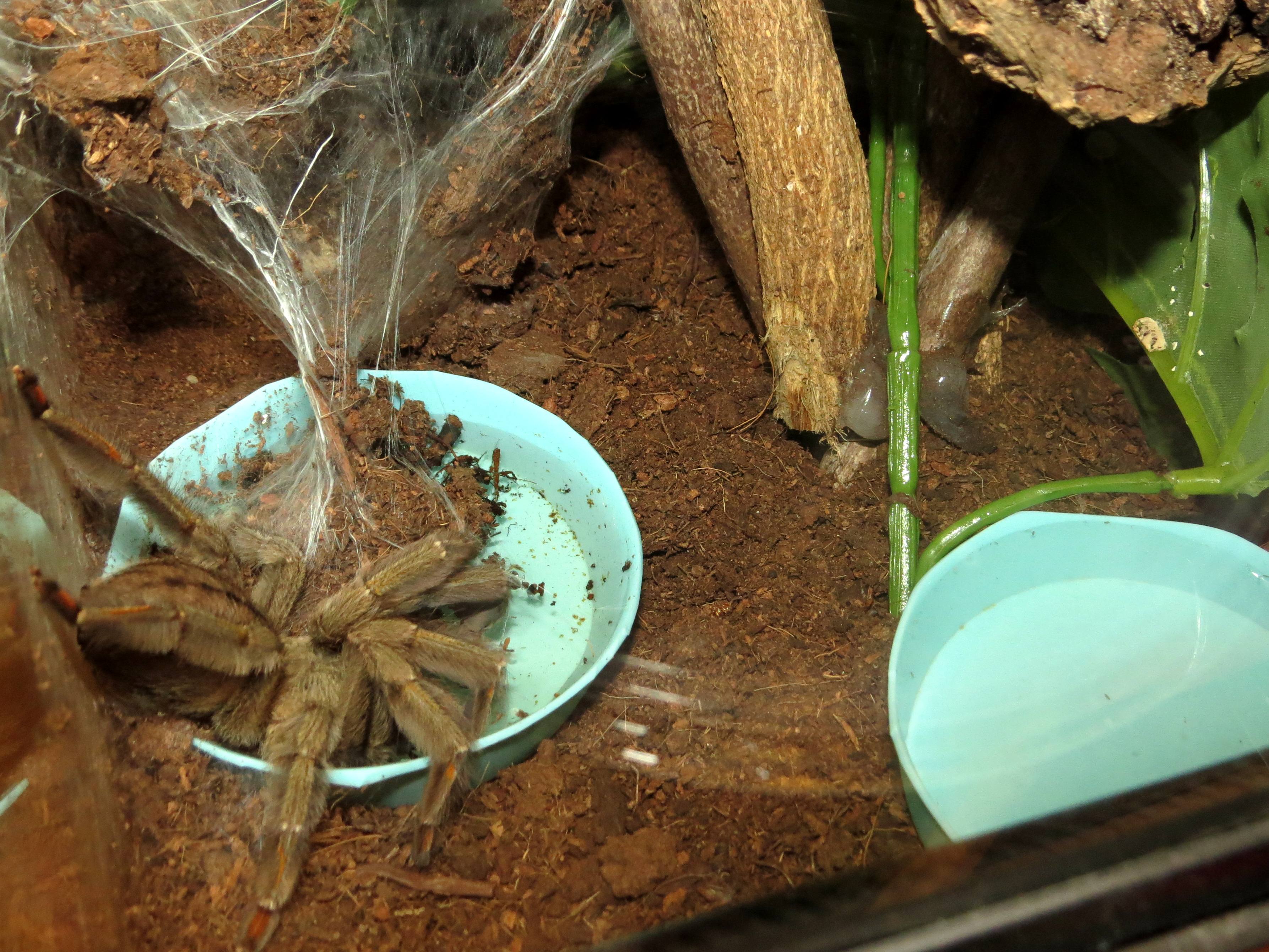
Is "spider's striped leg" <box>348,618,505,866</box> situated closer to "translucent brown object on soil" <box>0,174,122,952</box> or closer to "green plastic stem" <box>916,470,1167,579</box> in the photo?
"translucent brown object on soil" <box>0,174,122,952</box>

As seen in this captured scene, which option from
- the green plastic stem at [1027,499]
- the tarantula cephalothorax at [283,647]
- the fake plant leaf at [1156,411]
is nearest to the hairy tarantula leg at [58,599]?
the tarantula cephalothorax at [283,647]

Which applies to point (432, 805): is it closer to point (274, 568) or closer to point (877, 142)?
point (274, 568)

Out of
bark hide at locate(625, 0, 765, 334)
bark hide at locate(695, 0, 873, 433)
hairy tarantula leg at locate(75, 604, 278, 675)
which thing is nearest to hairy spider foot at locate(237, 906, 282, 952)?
hairy tarantula leg at locate(75, 604, 278, 675)

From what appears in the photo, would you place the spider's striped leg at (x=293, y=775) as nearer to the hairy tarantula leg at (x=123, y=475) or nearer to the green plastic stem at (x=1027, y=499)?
the hairy tarantula leg at (x=123, y=475)

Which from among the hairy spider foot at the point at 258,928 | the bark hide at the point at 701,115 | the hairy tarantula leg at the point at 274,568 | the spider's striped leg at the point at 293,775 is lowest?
the hairy spider foot at the point at 258,928

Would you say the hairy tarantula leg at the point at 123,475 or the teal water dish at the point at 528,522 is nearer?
the hairy tarantula leg at the point at 123,475

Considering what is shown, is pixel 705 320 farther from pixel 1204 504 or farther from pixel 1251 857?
pixel 1251 857

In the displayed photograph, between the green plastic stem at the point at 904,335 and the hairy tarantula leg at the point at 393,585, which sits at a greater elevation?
the green plastic stem at the point at 904,335

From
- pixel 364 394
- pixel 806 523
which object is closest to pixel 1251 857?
pixel 806 523
